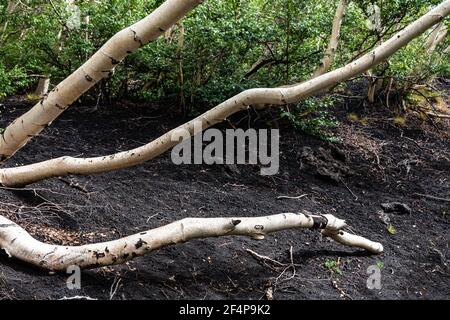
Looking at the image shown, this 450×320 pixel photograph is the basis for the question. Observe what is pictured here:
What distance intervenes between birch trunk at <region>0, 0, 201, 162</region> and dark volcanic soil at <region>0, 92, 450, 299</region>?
658mm

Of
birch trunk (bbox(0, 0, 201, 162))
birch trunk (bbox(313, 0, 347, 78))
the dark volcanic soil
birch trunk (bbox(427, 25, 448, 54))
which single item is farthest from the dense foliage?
birch trunk (bbox(0, 0, 201, 162))

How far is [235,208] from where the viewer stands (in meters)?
4.82

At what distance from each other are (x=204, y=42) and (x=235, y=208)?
232cm

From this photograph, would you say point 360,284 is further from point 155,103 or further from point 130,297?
point 155,103

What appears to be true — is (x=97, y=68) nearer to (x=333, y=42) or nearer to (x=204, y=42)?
(x=204, y=42)

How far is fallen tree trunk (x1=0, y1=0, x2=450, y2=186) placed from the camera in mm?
3094

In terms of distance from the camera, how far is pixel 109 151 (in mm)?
5656

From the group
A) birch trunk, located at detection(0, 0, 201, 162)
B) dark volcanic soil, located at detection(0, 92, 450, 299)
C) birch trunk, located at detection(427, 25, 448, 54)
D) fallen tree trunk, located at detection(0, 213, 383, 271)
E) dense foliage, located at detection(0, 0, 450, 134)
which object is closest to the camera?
birch trunk, located at detection(0, 0, 201, 162)

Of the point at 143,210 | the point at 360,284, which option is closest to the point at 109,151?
the point at 143,210

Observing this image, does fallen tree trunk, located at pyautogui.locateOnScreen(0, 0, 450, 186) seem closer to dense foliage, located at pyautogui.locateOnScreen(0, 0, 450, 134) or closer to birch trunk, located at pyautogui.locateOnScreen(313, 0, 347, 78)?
dense foliage, located at pyautogui.locateOnScreen(0, 0, 450, 134)

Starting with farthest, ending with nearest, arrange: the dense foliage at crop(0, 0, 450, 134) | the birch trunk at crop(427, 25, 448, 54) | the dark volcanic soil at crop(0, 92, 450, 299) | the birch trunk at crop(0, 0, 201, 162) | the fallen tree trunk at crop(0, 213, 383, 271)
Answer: the birch trunk at crop(427, 25, 448, 54) → the dense foliage at crop(0, 0, 450, 134) → the dark volcanic soil at crop(0, 92, 450, 299) → the fallen tree trunk at crop(0, 213, 383, 271) → the birch trunk at crop(0, 0, 201, 162)

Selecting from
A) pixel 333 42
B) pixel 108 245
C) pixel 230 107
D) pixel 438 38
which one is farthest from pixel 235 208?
pixel 438 38

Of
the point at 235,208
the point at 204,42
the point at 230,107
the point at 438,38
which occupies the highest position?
the point at 438,38

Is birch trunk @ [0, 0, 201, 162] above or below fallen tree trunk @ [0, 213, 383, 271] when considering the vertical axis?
above
